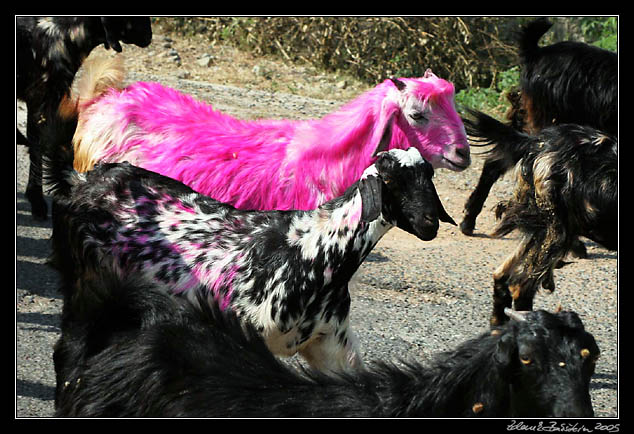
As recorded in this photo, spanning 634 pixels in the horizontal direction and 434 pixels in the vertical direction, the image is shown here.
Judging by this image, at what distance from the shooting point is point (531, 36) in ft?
26.7

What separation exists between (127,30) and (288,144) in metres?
2.11

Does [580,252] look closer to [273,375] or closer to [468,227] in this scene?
[468,227]

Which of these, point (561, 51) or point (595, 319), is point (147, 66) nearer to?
point (561, 51)

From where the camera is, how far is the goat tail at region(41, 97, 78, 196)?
473 centimetres

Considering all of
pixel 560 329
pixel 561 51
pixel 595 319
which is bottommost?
pixel 595 319

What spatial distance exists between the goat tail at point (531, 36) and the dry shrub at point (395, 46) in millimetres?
5218

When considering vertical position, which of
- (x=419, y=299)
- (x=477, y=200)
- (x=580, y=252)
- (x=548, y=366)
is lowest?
(x=419, y=299)

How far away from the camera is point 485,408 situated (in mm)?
2852

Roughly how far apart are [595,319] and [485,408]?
4.05 metres

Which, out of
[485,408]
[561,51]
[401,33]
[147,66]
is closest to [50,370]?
[485,408]

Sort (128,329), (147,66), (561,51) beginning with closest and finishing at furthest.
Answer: (128,329) < (561,51) < (147,66)

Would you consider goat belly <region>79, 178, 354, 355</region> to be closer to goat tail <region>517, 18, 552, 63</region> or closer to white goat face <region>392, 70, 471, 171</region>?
white goat face <region>392, 70, 471, 171</region>

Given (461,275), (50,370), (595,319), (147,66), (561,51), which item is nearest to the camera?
(50,370)

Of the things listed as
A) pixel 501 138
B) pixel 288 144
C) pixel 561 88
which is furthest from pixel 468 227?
pixel 288 144
